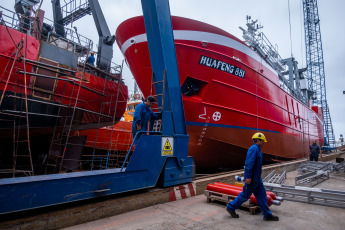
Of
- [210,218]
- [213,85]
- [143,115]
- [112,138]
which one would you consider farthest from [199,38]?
[112,138]

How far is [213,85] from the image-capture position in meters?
5.71

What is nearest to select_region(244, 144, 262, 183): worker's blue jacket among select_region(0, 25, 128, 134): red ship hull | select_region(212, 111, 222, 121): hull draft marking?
select_region(212, 111, 222, 121): hull draft marking

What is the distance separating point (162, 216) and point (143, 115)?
1.57 m

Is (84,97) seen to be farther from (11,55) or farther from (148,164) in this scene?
(148,164)

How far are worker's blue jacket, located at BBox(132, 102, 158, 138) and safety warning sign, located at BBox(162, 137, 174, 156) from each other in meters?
0.41

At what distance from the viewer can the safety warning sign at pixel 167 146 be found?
3312mm

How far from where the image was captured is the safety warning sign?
130 inches

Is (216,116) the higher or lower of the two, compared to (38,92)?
lower

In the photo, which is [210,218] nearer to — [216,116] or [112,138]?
[216,116]

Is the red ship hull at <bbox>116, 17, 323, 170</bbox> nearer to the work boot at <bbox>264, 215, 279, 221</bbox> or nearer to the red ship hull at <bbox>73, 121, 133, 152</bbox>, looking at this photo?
the work boot at <bbox>264, 215, 279, 221</bbox>

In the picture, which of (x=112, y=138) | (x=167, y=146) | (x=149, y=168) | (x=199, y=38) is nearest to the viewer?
(x=149, y=168)

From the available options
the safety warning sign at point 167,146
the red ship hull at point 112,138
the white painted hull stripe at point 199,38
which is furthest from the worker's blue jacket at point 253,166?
the red ship hull at point 112,138

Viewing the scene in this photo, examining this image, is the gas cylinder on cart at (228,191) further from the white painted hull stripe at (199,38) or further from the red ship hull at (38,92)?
the white painted hull stripe at (199,38)

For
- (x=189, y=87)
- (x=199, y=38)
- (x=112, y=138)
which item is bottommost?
(x=112, y=138)
